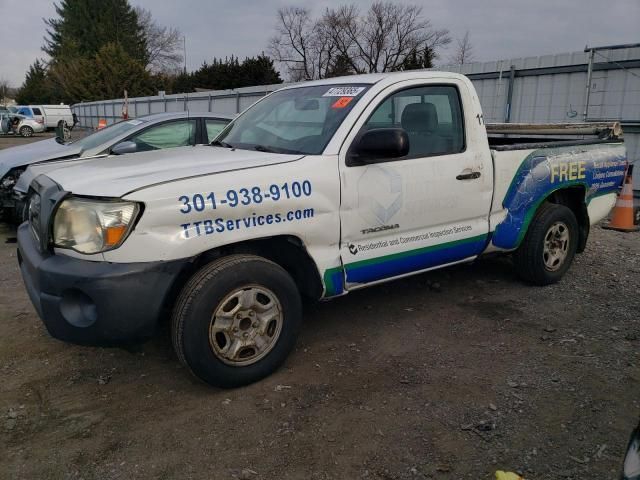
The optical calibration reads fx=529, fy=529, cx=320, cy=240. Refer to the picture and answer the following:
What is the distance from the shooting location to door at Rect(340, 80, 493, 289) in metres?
3.39

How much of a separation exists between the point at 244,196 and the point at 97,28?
60928 mm

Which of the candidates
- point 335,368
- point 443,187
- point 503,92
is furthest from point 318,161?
point 503,92

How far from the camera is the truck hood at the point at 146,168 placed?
2785mm

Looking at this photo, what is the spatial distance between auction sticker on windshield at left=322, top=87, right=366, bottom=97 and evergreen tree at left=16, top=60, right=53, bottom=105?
56.1m

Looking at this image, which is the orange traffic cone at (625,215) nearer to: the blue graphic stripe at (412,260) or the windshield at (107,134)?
the blue graphic stripe at (412,260)

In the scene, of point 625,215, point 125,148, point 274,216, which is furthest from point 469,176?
point 625,215

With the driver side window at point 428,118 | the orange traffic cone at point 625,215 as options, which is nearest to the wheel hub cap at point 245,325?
the driver side window at point 428,118

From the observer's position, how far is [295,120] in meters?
3.74

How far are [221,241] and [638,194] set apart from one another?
30.7ft

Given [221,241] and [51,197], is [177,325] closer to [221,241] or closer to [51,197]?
[221,241]

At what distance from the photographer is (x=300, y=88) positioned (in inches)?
163

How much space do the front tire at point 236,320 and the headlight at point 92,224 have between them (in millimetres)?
471

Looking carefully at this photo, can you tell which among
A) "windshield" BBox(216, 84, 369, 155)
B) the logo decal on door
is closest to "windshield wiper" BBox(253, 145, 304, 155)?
"windshield" BBox(216, 84, 369, 155)

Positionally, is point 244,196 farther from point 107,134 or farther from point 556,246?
point 107,134
